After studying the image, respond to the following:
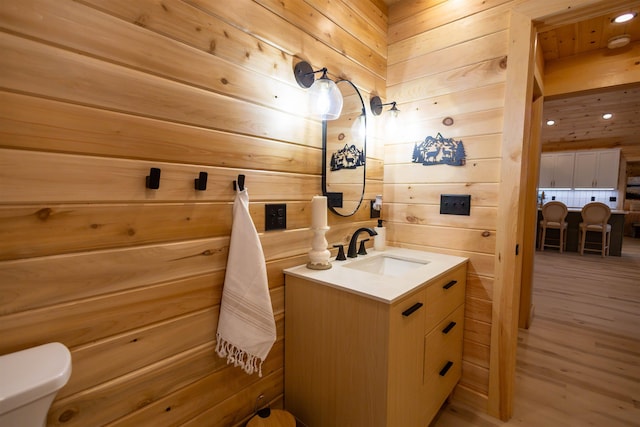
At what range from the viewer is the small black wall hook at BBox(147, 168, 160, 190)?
93 centimetres

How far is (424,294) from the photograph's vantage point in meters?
1.28

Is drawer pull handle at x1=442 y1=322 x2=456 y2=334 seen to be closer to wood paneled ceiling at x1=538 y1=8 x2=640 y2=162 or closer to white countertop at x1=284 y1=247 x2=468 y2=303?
white countertop at x1=284 y1=247 x2=468 y2=303

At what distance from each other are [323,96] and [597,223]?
21.3 feet

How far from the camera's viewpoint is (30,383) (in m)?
0.61

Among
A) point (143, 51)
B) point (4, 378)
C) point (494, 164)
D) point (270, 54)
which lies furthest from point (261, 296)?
point (494, 164)

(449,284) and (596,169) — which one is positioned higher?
(596,169)

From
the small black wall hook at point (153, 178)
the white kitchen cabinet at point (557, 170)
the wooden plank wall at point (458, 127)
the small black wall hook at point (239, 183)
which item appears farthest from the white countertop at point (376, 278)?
the white kitchen cabinet at point (557, 170)

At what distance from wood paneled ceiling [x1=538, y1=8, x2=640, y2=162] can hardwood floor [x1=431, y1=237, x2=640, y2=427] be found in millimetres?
2075

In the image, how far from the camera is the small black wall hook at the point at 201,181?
1049mm

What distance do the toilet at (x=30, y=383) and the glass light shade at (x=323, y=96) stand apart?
4.26 feet

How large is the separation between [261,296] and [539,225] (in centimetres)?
692

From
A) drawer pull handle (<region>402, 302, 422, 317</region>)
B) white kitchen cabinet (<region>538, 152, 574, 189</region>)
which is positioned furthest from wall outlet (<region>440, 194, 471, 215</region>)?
white kitchen cabinet (<region>538, 152, 574, 189</region>)

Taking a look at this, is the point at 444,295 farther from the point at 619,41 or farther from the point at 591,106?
the point at 591,106

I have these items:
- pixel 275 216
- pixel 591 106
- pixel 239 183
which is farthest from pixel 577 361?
pixel 591 106
